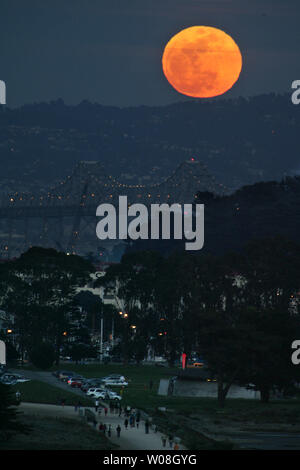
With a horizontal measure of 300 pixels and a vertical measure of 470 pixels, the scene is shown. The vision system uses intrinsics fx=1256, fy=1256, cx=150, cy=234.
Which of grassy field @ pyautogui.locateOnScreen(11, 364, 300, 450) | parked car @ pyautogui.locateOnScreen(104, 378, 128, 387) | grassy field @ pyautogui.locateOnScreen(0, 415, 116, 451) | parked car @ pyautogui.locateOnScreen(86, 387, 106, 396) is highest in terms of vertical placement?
parked car @ pyautogui.locateOnScreen(104, 378, 128, 387)

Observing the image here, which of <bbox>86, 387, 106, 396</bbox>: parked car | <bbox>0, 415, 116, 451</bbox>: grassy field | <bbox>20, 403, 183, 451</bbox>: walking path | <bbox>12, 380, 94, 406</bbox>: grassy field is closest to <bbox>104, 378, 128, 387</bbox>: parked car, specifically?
<bbox>12, 380, 94, 406</bbox>: grassy field

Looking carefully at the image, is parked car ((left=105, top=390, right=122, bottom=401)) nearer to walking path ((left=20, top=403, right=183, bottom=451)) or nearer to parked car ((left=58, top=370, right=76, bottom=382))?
walking path ((left=20, top=403, right=183, bottom=451))

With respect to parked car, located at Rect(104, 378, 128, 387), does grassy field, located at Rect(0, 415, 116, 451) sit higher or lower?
lower

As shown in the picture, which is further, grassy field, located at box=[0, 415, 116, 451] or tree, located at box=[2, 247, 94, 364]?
tree, located at box=[2, 247, 94, 364]

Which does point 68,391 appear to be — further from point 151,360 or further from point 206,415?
point 151,360

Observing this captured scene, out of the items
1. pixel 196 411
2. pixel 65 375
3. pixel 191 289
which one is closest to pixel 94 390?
pixel 196 411

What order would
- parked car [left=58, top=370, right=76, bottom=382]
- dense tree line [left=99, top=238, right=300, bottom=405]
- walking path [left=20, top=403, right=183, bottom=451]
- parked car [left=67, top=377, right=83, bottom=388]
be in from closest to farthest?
walking path [left=20, top=403, right=183, bottom=451], parked car [left=67, top=377, right=83, bottom=388], parked car [left=58, top=370, right=76, bottom=382], dense tree line [left=99, top=238, right=300, bottom=405]
